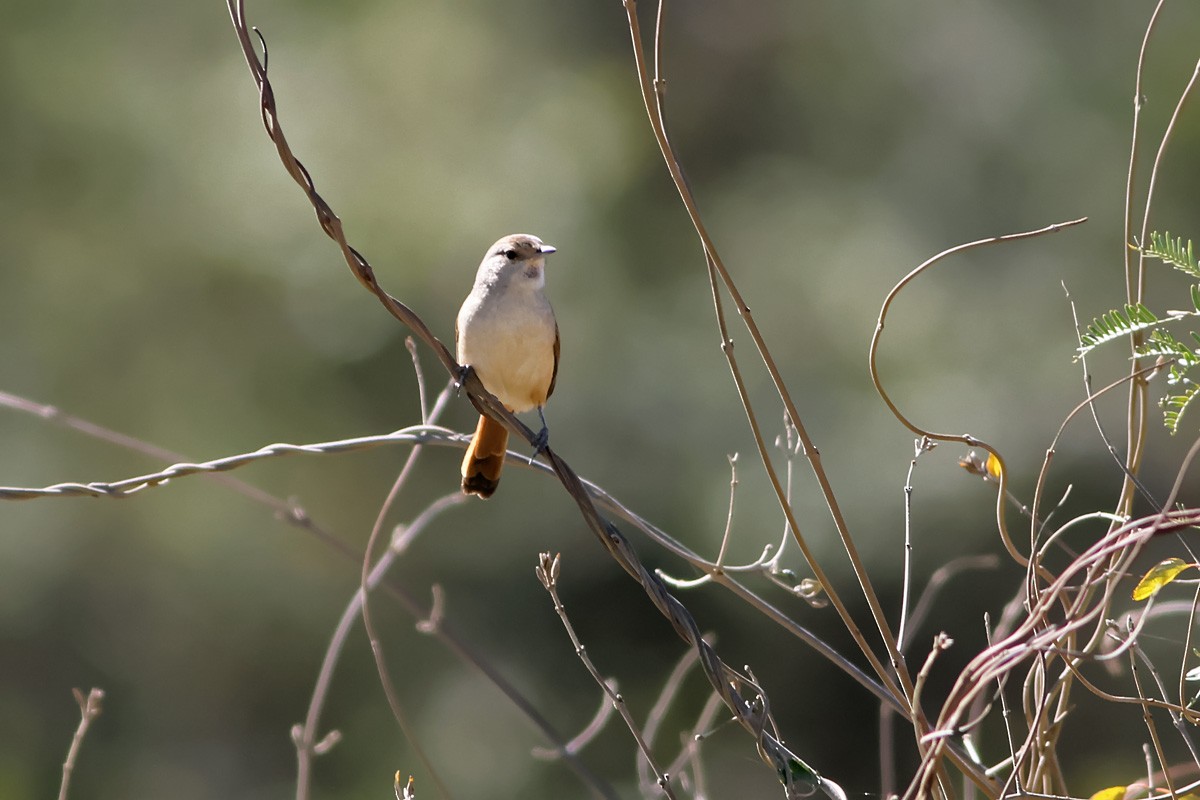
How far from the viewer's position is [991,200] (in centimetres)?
1089

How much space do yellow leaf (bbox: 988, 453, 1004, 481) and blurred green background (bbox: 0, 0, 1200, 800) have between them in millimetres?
6922

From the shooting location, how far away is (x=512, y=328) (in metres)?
4.20

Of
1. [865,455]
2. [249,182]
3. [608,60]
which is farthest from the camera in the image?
[608,60]

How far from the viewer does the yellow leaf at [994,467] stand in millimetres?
2332

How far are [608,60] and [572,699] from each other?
5853mm

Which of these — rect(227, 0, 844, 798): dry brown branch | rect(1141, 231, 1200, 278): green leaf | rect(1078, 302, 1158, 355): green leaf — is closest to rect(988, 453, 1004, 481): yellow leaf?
rect(1078, 302, 1158, 355): green leaf

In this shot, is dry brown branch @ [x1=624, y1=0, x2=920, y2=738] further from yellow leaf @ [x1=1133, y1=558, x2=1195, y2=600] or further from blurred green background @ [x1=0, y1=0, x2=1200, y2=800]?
blurred green background @ [x1=0, y1=0, x2=1200, y2=800]

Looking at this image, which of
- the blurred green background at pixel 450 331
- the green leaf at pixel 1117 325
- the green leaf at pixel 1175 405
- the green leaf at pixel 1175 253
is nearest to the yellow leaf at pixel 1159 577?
the green leaf at pixel 1175 405

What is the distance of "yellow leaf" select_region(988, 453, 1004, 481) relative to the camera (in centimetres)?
233

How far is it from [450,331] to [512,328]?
621cm

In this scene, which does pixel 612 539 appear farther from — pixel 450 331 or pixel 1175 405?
pixel 450 331

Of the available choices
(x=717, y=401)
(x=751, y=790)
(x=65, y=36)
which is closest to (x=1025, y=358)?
(x=717, y=401)

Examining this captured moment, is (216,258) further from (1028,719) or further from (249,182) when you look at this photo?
(1028,719)

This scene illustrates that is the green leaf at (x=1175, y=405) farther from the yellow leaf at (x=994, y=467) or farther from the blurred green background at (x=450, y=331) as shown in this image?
the blurred green background at (x=450, y=331)
